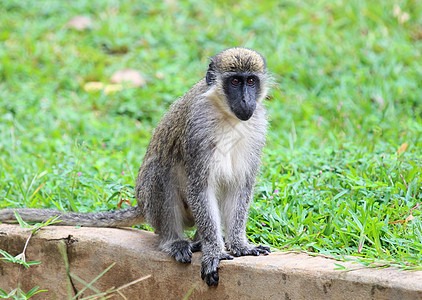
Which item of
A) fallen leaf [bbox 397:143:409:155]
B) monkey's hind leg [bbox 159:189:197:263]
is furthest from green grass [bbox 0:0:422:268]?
monkey's hind leg [bbox 159:189:197:263]

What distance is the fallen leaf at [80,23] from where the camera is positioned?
959 cm

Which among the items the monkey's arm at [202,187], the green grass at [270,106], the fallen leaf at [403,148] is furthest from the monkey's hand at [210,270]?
the fallen leaf at [403,148]

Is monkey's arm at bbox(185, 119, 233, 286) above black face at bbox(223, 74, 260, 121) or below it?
below

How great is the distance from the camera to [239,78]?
4.26 m

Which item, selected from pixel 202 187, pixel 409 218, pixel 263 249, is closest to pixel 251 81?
pixel 202 187

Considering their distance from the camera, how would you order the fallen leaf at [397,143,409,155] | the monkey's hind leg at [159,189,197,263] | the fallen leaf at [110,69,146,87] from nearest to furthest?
the monkey's hind leg at [159,189,197,263]
the fallen leaf at [397,143,409,155]
the fallen leaf at [110,69,146,87]

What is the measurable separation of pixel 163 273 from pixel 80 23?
256 inches

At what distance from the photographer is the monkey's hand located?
153 inches

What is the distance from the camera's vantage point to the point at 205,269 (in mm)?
3936

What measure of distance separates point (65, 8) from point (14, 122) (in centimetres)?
348

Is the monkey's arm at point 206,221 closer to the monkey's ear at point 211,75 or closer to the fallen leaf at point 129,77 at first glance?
the monkey's ear at point 211,75

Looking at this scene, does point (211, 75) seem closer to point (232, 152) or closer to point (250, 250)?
point (232, 152)

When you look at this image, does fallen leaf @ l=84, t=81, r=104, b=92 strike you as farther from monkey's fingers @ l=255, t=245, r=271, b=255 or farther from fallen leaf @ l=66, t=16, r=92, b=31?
monkey's fingers @ l=255, t=245, r=271, b=255

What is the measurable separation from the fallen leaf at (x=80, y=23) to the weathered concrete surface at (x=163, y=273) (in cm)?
560
